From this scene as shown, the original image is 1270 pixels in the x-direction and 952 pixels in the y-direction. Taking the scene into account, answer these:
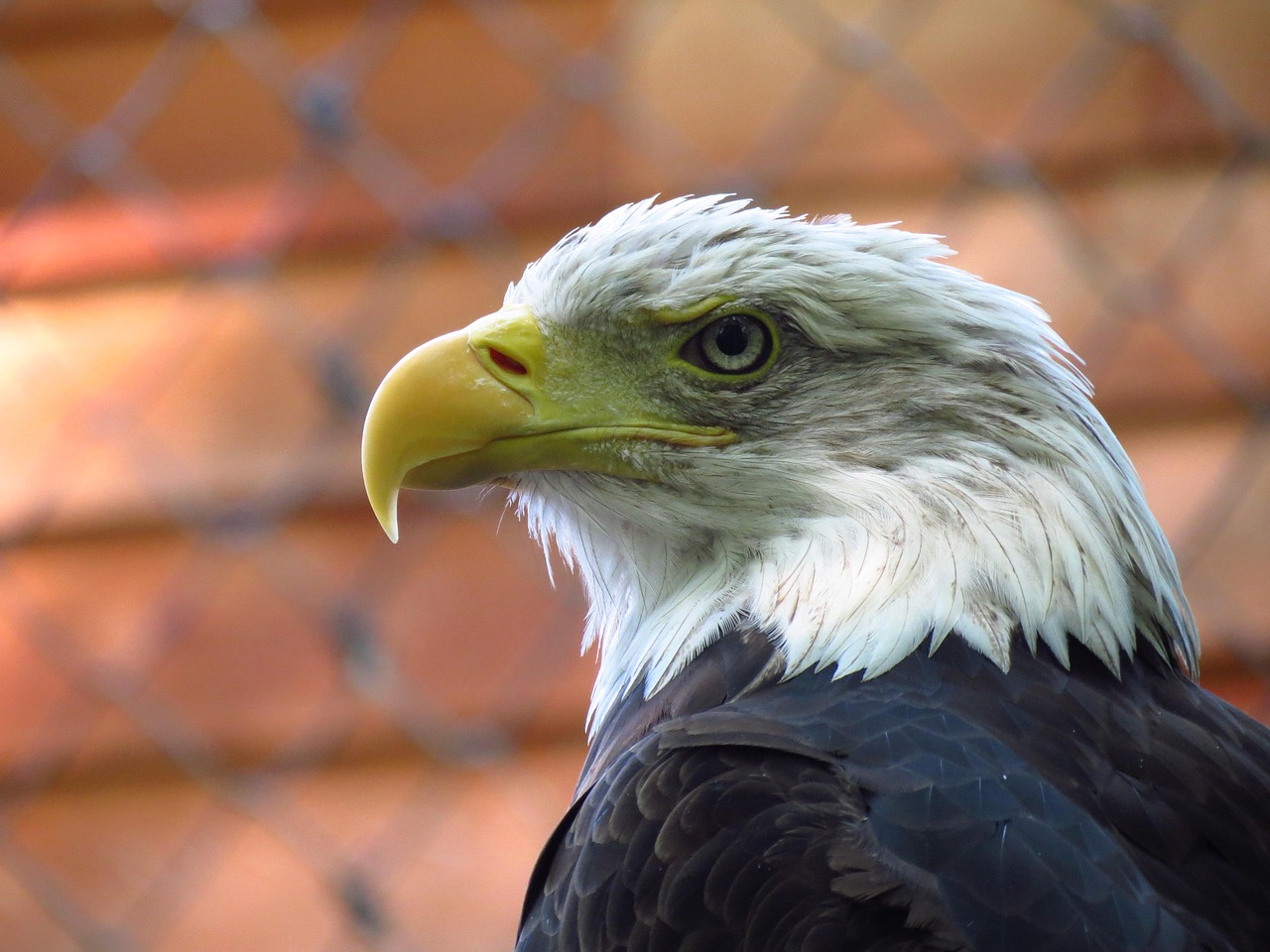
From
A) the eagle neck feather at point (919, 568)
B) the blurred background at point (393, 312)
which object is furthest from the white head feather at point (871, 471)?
the blurred background at point (393, 312)

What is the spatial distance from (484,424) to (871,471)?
0.29 m

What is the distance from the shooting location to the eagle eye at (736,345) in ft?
3.29

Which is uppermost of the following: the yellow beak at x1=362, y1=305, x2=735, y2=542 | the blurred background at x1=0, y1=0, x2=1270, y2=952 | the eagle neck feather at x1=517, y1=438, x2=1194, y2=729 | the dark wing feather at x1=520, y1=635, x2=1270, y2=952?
the blurred background at x1=0, y1=0, x2=1270, y2=952

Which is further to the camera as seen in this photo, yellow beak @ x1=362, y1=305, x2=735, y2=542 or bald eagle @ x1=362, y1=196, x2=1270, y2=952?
yellow beak @ x1=362, y1=305, x2=735, y2=542

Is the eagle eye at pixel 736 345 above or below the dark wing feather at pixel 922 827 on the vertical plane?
above

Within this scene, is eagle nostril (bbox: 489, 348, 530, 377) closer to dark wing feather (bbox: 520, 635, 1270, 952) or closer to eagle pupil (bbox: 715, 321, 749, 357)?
eagle pupil (bbox: 715, 321, 749, 357)

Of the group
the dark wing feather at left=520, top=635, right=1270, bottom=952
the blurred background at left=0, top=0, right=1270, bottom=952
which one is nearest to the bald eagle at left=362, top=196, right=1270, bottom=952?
the dark wing feather at left=520, top=635, right=1270, bottom=952

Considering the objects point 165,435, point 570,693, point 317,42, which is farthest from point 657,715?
point 317,42

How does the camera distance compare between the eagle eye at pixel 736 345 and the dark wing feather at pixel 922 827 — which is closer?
the dark wing feather at pixel 922 827

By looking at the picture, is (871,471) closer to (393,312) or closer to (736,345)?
(736,345)

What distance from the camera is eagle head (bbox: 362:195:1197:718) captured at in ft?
3.10

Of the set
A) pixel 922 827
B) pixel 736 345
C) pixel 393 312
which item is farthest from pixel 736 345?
pixel 393 312

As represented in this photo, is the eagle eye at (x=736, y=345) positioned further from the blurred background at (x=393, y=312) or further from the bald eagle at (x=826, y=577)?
the blurred background at (x=393, y=312)

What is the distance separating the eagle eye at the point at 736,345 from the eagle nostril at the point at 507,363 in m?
0.13
